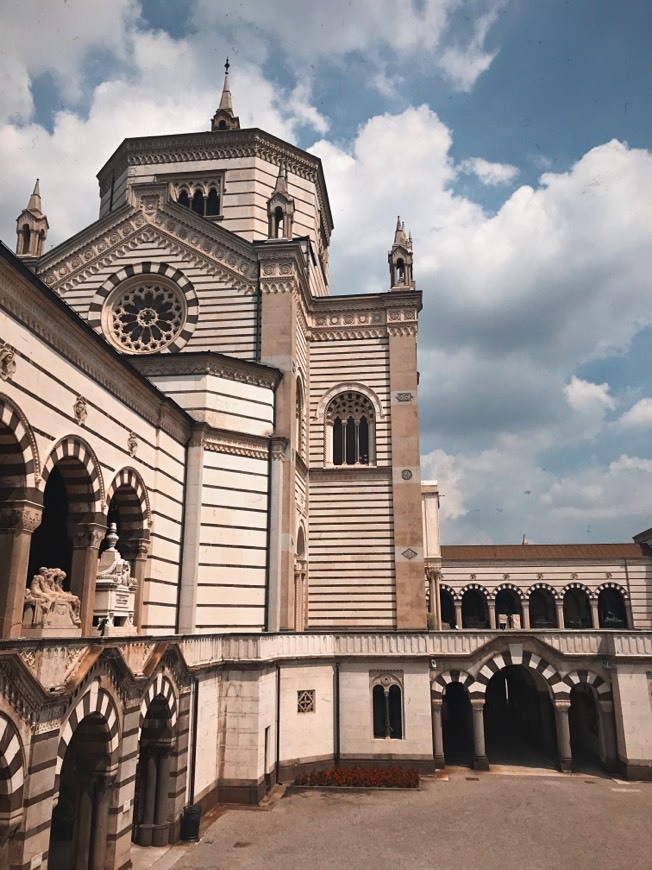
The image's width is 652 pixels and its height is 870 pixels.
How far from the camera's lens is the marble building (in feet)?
41.3

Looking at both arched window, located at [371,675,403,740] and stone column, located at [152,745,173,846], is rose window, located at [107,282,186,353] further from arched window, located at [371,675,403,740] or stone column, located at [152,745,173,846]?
stone column, located at [152,745,173,846]

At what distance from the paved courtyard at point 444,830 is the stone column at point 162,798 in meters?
0.38

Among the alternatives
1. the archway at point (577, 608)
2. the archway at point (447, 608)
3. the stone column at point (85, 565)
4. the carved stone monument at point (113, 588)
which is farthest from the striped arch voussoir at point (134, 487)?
the archway at point (577, 608)

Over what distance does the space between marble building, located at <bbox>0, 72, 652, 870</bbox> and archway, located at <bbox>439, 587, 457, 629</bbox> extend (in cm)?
1240

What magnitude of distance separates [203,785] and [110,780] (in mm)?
4757

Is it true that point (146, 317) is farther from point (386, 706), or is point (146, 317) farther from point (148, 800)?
point (148, 800)

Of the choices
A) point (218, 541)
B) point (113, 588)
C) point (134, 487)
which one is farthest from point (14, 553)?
point (218, 541)

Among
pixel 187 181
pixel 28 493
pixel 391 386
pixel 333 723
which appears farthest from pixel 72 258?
pixel 333 723

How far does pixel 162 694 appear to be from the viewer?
1366cm

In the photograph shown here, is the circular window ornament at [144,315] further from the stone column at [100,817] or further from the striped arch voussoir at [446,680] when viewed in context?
the stone column at [100,817]

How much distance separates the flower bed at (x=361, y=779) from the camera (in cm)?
1880

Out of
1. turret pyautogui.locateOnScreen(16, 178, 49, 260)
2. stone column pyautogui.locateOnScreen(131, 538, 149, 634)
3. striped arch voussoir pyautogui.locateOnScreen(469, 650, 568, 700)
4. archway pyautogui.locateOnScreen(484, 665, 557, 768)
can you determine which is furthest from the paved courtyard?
turret pyautogui.locateOnScreen(16, 178, 49, 260)

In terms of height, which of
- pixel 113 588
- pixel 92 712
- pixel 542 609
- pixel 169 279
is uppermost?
pixel 169 279

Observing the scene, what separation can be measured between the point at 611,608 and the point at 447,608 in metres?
10.8
